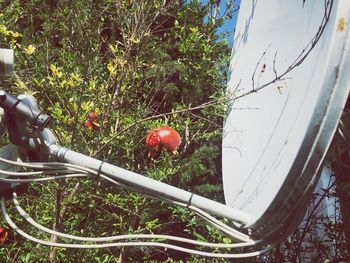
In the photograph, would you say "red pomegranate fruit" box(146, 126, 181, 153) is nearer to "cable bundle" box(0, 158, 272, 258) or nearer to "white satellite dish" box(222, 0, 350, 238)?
"white satellite dish" box(222, 0, 350, 238)

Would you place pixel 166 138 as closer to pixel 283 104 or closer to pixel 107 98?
pixel 107 98

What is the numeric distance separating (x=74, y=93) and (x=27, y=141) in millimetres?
2498

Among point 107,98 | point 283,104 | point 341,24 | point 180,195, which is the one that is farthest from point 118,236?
point 107,98

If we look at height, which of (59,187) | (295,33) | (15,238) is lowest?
(15,238)

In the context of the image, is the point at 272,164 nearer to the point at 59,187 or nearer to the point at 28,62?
the point at 59,187

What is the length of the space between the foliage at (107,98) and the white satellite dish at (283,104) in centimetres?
106

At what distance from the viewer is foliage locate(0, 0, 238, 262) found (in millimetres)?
3938

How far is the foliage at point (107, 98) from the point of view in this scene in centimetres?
394

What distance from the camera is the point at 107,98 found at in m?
4.21

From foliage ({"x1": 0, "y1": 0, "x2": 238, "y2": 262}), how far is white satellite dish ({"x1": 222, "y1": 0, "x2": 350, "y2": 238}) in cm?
106

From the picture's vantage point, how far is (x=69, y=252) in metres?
4.29

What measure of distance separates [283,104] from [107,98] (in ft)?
8.52

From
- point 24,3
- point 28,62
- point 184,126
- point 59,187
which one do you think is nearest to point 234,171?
point 59,187

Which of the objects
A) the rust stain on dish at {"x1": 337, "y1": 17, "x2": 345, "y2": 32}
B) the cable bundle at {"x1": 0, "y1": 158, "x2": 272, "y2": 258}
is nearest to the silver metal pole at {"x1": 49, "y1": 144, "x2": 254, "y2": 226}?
the cable bundle at {"x1": 0, "y1": 158, "x2": 272, "y2": 258}
